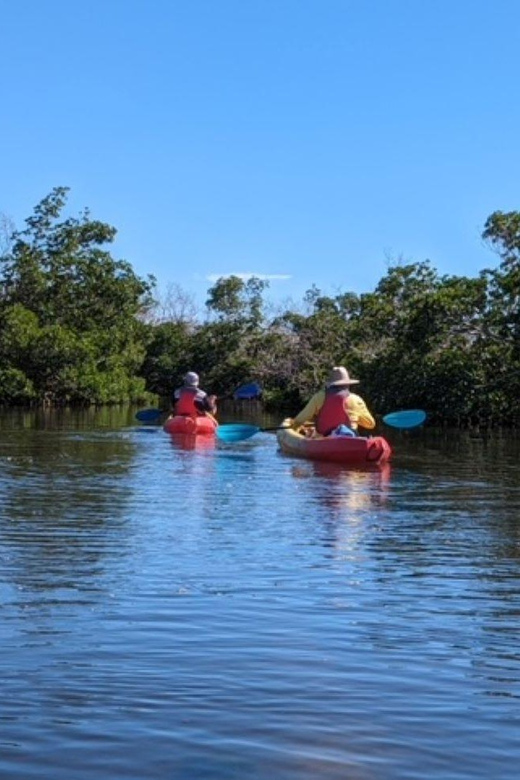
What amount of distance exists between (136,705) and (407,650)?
1484 millimetres

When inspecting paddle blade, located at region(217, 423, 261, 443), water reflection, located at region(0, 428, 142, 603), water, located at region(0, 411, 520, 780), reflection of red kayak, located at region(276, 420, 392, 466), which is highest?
paddle blade, located at region(217, 423, 261, 443)

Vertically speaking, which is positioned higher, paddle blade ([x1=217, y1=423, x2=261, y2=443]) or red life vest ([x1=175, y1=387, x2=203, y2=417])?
red life vest ([x1=175, y1=387, x2=203, y2=417])

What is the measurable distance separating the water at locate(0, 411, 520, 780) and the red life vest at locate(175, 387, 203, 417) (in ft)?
28.2

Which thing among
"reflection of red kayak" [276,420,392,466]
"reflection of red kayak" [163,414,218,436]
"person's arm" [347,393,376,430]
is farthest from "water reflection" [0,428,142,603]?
"person's arm" [347,393,376,430]

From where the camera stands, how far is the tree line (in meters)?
27.0

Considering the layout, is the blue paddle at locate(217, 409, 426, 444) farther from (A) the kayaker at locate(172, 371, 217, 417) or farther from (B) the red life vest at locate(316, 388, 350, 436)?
(A) the kayaker at locate(172, 371, 217, 417)

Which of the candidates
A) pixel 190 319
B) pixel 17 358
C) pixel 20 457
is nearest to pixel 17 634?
pixel 20 457

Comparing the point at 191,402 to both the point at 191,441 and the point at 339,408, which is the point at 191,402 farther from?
the point at 339,408

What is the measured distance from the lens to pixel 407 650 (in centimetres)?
548

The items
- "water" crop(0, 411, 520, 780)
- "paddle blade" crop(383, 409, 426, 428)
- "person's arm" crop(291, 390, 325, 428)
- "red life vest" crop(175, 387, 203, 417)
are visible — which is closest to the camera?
"water" crop(0, 411, 520, 780)

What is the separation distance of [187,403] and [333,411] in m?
5.27

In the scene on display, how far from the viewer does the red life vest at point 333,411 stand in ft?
51.3

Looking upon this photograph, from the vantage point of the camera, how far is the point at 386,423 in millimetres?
18109

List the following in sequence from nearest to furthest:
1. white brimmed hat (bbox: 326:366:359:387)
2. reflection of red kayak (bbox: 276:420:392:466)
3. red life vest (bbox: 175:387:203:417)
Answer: reflection of red kayak (bbox: 276:420:392:466) → white brimmed hat (bbox: 326:366:359:387) → red life vest (bbox: 175:387:203:417)
